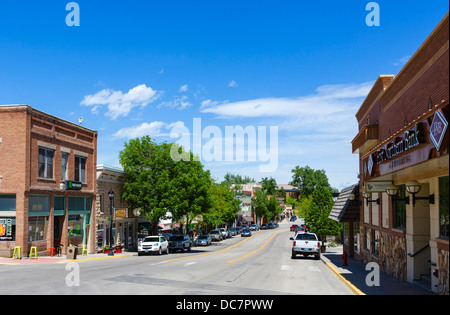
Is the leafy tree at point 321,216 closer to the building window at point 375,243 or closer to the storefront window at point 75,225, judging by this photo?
the building window at point 375,243

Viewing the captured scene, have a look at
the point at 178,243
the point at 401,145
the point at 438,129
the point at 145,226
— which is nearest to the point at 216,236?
the point at 145,226

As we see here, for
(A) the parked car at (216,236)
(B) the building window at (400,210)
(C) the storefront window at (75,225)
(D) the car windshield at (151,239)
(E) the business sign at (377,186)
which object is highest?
(E) the business sign at (377,186)

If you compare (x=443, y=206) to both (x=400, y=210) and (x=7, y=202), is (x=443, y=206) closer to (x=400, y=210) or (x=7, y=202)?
(x=400, y=210)

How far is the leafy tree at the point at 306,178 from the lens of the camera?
181 m

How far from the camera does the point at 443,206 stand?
49.4 ft

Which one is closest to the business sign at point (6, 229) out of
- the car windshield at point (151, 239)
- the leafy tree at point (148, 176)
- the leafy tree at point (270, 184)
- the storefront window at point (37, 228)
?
the storefront window at point (37, 228)

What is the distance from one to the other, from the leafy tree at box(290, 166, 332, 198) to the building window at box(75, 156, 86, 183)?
489 feet

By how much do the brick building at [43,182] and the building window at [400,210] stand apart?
23.3m

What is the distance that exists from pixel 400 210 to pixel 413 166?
837cm

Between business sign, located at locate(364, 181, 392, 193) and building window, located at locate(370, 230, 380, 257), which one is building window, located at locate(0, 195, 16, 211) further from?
building window, located at locate(370, 230, 380, 257)

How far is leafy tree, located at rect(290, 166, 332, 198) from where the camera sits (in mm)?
181125

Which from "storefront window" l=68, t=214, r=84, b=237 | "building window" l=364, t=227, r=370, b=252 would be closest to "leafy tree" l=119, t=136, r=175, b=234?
"storefront window" l=68, t=214, r=84, b=237
